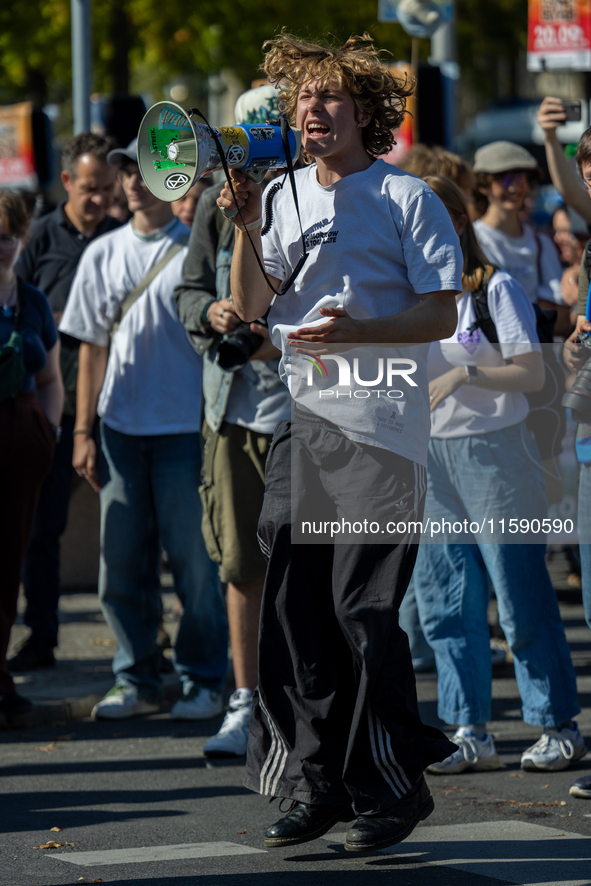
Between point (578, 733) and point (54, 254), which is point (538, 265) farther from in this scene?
point (578, 733)

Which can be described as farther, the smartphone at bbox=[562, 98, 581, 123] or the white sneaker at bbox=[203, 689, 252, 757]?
the smartphone at bbox=[562, 98, 581, 123]

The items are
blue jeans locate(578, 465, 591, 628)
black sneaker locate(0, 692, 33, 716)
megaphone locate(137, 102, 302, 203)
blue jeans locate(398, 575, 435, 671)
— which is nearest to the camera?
megaphone locate(137, 102, 302, 203)

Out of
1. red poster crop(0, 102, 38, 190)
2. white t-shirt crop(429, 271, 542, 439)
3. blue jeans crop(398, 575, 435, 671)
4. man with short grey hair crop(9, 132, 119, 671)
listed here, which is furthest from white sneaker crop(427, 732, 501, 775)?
red poster crop(0, 102, 38, 190)

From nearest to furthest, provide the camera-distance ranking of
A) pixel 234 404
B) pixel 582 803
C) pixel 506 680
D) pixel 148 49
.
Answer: pixel 582 803 → pixel 234 404 → pixel 506 680 → pixel 148 49

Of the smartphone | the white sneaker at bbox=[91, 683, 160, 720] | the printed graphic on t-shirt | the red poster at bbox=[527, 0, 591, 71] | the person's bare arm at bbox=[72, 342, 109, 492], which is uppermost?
the red poster at bbox=[527, 0, 591, 71]

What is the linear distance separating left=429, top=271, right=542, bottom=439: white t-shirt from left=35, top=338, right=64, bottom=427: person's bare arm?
1.90 meters

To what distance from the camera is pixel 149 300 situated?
19.3 feet

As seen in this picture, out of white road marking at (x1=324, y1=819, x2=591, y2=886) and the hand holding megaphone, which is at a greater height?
the hand holding megaphone

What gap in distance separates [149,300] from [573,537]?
2.08 meters

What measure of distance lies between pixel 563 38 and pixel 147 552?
17.7 feet

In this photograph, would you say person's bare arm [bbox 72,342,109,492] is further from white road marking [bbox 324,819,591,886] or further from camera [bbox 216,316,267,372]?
white road marking [bbox 324,819,591,886]

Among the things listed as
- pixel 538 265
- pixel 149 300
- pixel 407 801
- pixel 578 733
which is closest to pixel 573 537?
pixel 578 733

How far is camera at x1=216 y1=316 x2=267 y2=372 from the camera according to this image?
16.4 ft

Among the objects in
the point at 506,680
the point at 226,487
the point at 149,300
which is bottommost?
the point at 506,680
